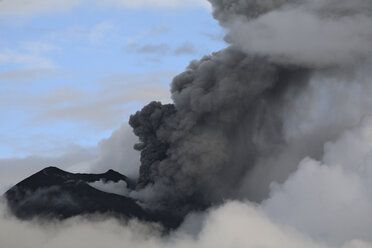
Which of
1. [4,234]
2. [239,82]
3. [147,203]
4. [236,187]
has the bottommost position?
[4,234]

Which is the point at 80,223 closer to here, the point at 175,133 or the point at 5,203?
the point at 5,203

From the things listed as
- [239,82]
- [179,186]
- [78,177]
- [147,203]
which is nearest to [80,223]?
[78,177]

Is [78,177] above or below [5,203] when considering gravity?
above

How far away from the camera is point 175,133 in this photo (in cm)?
6719

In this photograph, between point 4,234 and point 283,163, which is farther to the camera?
point 4,234

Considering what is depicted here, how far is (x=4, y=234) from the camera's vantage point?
104 m

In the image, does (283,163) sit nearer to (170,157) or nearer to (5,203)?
(170,157)

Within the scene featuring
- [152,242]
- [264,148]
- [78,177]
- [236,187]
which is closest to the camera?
[264,148]

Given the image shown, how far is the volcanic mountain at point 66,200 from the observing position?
85438 mm

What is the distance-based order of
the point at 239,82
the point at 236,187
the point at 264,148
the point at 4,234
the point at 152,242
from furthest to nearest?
1. the point at 4,234
2. the point at 152,242
3. the point at 236,187
4. the point at 264,148
5. the point at 239,82

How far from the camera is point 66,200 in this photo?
8888cm

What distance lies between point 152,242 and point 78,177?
1779 cm

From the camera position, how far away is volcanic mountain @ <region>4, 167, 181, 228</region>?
85438 mm

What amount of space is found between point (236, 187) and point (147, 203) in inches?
513
